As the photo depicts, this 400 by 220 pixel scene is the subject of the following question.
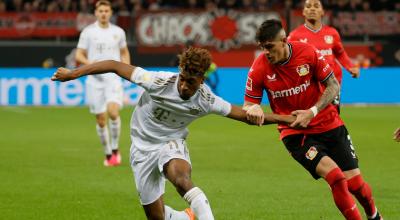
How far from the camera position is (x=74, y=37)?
27578 mm

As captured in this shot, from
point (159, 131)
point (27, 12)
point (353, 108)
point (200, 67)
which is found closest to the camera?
point (200, 67)

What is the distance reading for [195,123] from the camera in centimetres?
2056

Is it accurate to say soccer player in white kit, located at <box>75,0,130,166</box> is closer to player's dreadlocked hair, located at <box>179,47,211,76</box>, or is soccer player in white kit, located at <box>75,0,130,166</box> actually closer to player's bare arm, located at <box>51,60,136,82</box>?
player's bare arm, located at <box>51,60,136,82</box>

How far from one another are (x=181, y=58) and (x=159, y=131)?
2.65ft

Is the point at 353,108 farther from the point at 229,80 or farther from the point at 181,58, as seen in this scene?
the point at 181,58

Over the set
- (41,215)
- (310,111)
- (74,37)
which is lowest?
(74,37)

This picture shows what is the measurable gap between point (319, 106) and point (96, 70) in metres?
1.95

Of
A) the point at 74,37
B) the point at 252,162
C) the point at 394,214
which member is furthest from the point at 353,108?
the point at 394,214

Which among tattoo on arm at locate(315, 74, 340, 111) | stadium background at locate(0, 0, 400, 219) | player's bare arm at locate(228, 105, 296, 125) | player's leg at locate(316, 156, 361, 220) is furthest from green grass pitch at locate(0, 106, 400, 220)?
player's bare arm at locate(228, 105, 296, 125)

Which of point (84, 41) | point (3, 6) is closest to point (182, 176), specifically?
point (84, 41)

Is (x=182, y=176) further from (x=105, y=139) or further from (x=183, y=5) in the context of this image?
(x=183, y=5)

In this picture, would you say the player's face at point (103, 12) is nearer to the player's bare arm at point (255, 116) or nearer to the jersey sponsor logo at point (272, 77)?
the jersey sponsor logo at point (272, 77)

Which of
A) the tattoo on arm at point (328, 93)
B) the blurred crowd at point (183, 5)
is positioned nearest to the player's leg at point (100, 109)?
the tattoo on arm at point (328, 93)

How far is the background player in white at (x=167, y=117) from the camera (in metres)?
7.05
